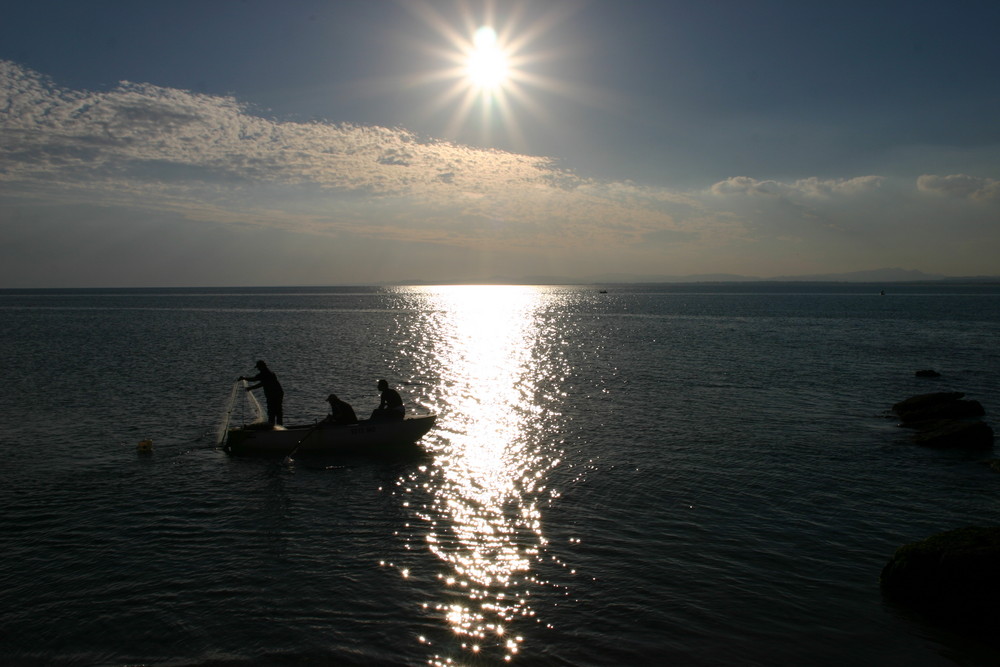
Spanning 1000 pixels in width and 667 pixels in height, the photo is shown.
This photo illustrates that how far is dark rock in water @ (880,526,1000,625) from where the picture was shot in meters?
10.8

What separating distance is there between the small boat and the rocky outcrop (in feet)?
63.2

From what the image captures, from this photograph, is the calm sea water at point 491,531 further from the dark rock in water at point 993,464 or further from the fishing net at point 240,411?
the fishing net at point 240,411

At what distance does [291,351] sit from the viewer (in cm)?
5816

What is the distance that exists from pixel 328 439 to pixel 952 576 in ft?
59.9

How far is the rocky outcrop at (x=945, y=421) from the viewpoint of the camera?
75.0 feet

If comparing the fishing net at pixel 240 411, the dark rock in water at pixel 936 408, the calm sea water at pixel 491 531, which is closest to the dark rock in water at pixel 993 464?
the calm sea water at pixel 491 531

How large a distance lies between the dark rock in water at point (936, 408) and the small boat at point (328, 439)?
845 inches

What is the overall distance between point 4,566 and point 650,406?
25375 mm

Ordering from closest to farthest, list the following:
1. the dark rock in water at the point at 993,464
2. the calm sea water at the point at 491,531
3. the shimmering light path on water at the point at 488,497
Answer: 1. the calm sea water at the point at 491,531
2. the shimmering light path on water at the point at 488,497
3. the dark rock in water at the point at 993,464

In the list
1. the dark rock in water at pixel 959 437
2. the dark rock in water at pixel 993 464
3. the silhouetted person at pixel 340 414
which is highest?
the silhouetted person at pixel 340 414

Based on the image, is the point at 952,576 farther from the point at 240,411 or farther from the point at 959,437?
the point at 240,411

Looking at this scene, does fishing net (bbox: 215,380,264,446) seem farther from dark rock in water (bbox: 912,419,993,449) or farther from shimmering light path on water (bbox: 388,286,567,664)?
dark rock in water (bbox: 912,419,993,449)

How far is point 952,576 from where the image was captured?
11.2 metres

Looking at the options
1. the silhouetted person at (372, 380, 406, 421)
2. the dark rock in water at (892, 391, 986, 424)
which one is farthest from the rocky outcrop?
the silhouetted person at (372, 380, 406, 421)
